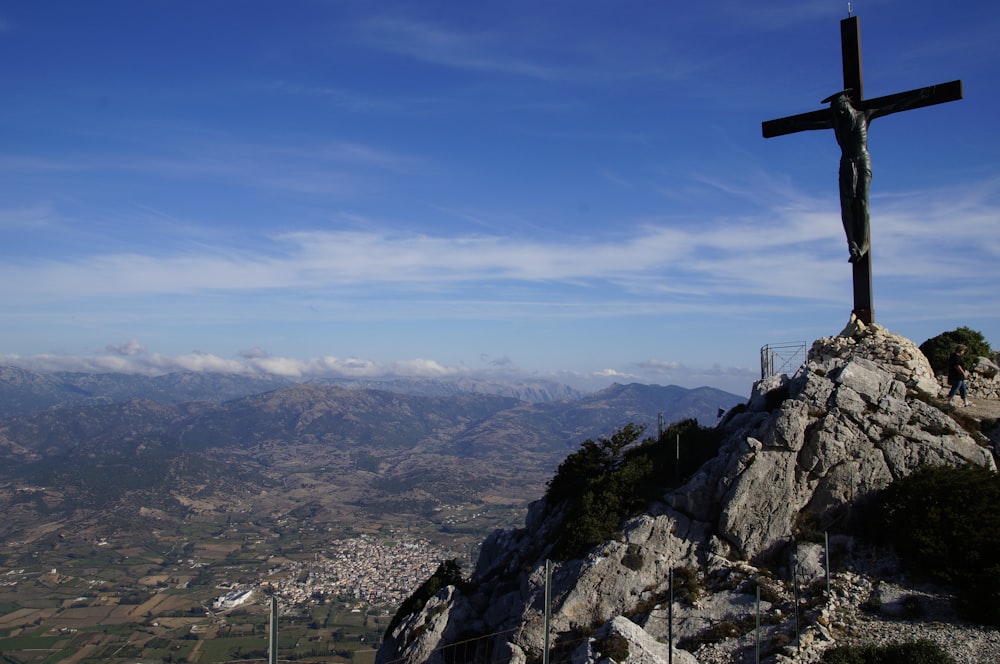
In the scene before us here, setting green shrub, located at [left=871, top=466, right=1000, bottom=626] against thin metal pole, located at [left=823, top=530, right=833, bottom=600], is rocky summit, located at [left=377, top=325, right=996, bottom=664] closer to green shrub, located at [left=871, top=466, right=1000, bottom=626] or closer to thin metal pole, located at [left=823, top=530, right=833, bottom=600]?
thin metal pole, located at [left=823, top=530, right=833, bottom=600]

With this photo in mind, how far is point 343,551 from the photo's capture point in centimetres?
18500

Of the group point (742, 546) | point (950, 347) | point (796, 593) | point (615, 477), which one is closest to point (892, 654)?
point (796, 593)

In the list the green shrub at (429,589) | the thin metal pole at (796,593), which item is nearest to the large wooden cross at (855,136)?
the thin metal pole at (796,593)

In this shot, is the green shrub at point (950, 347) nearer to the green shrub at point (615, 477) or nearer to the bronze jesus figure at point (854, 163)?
the bronze jesus figure at point (854, 163)

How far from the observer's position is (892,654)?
15906mm

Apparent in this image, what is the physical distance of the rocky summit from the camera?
18.3 m

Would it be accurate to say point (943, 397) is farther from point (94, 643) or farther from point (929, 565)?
point (94, 643)

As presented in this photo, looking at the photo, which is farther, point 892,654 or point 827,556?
point 827,556

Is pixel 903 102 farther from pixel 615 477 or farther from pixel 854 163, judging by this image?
pixel 615 477

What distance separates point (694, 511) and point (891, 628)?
6.54 meters

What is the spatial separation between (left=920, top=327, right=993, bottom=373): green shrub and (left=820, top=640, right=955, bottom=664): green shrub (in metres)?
14.6

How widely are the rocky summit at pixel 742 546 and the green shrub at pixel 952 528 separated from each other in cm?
109

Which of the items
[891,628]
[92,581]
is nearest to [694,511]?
[891,628]

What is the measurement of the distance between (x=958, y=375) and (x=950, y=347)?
345 cm
